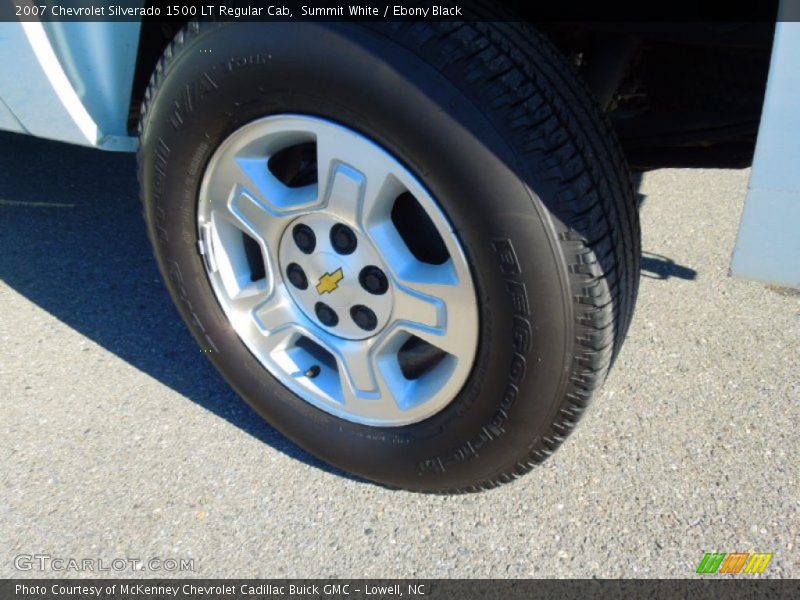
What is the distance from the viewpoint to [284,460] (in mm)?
1993

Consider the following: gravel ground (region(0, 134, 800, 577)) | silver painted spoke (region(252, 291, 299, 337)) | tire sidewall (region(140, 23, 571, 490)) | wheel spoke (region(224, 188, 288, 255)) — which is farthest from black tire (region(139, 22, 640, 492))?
silver painted spoke (region(252, 291, 299, 337))

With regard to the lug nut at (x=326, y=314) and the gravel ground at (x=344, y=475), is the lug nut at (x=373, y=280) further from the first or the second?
the gravel ground at (x=344, y=475)

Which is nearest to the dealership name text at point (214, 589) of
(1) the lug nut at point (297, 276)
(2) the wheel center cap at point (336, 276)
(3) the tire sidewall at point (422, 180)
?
(3) the tire sidewall at point (422, 180)

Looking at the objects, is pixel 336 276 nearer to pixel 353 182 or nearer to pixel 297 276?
pixel 297 276

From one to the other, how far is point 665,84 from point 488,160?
1.03m

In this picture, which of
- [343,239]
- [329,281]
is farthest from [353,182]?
[329,281]

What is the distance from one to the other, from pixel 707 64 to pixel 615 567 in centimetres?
131

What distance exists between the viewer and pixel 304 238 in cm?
172

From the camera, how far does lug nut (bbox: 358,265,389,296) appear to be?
165cm

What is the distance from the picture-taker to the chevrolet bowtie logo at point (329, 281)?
5.58 feet

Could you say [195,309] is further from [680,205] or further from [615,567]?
[680,205]

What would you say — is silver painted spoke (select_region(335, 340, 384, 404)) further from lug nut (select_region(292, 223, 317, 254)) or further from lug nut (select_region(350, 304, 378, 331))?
lug nut (select_region(292, 223, 317, 254))

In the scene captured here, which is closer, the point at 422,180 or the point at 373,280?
the point at 422,180

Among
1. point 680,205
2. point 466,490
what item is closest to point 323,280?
point 466,490
